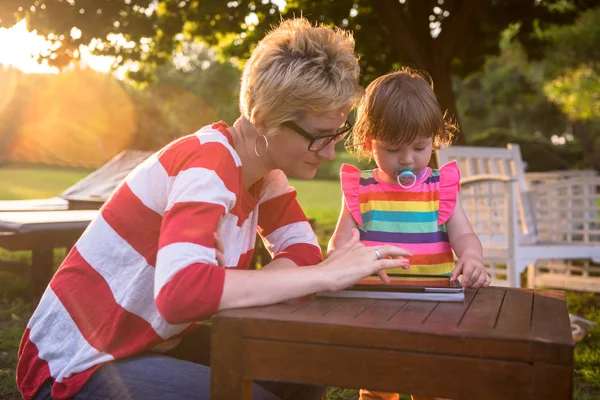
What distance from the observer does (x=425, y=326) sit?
1.55 m

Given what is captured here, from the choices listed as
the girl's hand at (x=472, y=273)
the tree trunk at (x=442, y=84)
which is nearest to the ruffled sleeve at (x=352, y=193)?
the girl's hand at (x=472, y=273)

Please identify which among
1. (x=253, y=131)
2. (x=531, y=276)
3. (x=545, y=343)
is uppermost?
(x=253, y=131)

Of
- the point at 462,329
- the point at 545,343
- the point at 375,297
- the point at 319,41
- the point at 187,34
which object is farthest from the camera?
the point at 187,34

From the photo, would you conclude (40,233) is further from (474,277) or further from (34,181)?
(34,181)

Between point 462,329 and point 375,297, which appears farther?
point 375,297

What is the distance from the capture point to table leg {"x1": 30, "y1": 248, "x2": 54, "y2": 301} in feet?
18.9

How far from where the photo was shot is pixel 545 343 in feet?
4.65

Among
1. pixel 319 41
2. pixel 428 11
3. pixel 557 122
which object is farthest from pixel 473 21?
pixel 557 122

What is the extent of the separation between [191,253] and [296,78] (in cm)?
64

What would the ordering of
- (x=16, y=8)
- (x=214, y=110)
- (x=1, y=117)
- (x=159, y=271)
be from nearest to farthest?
(x=159, y=271), (x=16, y=8), (x=1, y=117), (x=214, y=110)

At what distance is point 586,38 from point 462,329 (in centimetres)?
2219

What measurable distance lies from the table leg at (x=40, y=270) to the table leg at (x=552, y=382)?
199 inches

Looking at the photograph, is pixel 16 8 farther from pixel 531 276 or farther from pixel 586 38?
pixel 586 38

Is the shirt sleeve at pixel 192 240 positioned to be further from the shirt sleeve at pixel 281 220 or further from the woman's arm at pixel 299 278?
the shirt sleeve at pixel 281 220
